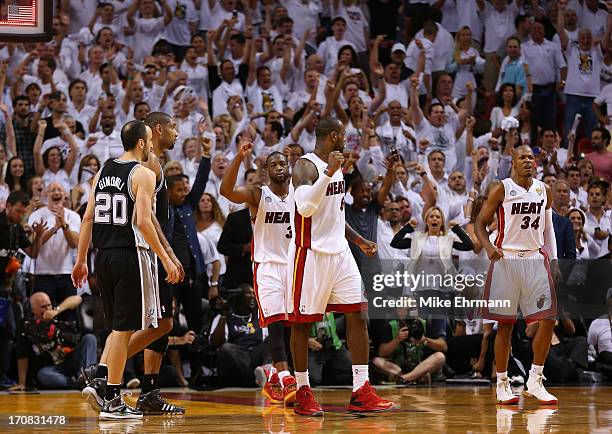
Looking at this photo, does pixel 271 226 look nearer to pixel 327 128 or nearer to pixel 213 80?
pixel 327 128

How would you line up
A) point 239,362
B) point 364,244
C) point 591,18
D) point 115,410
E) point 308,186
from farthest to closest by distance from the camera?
point 591,18
point 239,362
point 364,244
point 308,186
point 115,410

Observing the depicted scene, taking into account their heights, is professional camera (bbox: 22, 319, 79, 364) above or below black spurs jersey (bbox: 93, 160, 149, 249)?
below

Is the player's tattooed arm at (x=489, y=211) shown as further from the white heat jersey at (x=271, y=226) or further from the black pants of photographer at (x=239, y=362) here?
the black pants of photographer at (x=239, y=362)

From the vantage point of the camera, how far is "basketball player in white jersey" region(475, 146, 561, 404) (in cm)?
930

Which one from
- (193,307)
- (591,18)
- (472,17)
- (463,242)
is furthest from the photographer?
(472,17)

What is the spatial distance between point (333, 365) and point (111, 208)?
4.92 meters

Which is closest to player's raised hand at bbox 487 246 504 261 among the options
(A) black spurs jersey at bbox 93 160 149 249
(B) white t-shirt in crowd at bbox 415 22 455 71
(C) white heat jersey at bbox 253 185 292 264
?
(C) white heat jersey at bbox 253 185 292 264

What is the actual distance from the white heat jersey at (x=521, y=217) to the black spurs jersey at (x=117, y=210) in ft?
11.4

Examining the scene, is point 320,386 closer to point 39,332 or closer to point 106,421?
point 39,332

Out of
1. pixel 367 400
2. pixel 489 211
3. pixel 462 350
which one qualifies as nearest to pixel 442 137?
pixel 462 350

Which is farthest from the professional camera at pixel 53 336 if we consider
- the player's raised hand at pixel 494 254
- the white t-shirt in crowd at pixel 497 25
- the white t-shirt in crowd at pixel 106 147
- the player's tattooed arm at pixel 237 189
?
the white t-shirt in crowd at pixel 497 25

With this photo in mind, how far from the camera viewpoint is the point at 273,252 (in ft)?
31.7

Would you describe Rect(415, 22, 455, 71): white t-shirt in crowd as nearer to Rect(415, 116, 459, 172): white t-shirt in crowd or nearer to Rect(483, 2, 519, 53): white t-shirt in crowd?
Rect(483, 2, 519, 53): white t-shirt in crowd

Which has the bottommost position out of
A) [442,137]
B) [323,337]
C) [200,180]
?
[323,337]
